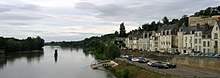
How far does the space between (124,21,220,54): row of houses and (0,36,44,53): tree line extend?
72.5 meters

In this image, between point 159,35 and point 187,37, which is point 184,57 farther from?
point 159,35

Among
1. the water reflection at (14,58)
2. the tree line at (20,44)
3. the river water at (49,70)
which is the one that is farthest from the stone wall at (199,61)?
the tree line at (20,44)

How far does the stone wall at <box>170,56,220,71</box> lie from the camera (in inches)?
1585

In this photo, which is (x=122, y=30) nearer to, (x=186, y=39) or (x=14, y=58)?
(x=14, y=58)

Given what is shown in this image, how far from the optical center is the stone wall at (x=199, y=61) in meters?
40.3

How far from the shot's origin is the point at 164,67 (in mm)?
45188

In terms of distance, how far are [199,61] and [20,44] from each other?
443 ft

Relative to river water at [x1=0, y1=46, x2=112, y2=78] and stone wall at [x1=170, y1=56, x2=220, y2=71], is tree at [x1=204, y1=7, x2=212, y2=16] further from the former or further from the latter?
stone wall at [x1=170, y1=56, x2=220, y2=71]

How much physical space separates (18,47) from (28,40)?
18090 millimetres

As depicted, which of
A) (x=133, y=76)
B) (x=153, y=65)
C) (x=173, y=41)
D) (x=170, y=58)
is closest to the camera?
(x=133, y=76)

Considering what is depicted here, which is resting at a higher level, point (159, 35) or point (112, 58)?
point (159, 35)

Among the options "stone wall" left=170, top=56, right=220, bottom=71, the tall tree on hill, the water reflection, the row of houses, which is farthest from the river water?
the tall tree on hill

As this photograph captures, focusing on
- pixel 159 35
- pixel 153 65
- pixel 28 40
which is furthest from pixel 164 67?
pixel 28 40

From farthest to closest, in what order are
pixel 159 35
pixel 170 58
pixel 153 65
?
pixel 159 35 → pixel 170 58 → pixel 153 65
